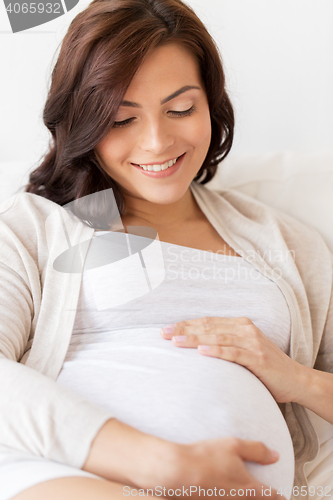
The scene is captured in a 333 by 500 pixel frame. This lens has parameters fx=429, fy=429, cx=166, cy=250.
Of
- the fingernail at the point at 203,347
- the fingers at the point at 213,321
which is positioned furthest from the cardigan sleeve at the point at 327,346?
the fingernail at the point at 203,347

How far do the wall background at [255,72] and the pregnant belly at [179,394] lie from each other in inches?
32.1

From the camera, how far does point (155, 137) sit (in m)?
0.98

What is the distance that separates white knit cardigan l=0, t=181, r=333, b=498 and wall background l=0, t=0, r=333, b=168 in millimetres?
424

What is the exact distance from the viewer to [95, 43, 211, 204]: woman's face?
962mm

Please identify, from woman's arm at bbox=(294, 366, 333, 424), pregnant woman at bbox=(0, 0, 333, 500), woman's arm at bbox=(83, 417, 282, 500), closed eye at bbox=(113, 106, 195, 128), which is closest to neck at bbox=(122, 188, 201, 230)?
pregnant woman at bbox=(0, 0, 333, 500)

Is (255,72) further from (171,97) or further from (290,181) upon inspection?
(171,97)

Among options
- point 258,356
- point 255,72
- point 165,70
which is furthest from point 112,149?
point 255,72

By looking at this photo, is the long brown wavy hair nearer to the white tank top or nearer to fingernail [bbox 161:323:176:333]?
the white tank top

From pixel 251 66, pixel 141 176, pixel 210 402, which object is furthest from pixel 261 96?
pixel 210 402

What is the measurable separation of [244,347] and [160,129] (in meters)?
0.52

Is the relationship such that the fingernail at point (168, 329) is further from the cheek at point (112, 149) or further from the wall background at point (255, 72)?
the wall background at point (255, 72)

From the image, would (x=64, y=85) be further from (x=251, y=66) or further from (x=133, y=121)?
(x=251, y=66)

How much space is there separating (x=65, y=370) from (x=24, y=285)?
199mm

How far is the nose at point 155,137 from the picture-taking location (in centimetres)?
98
